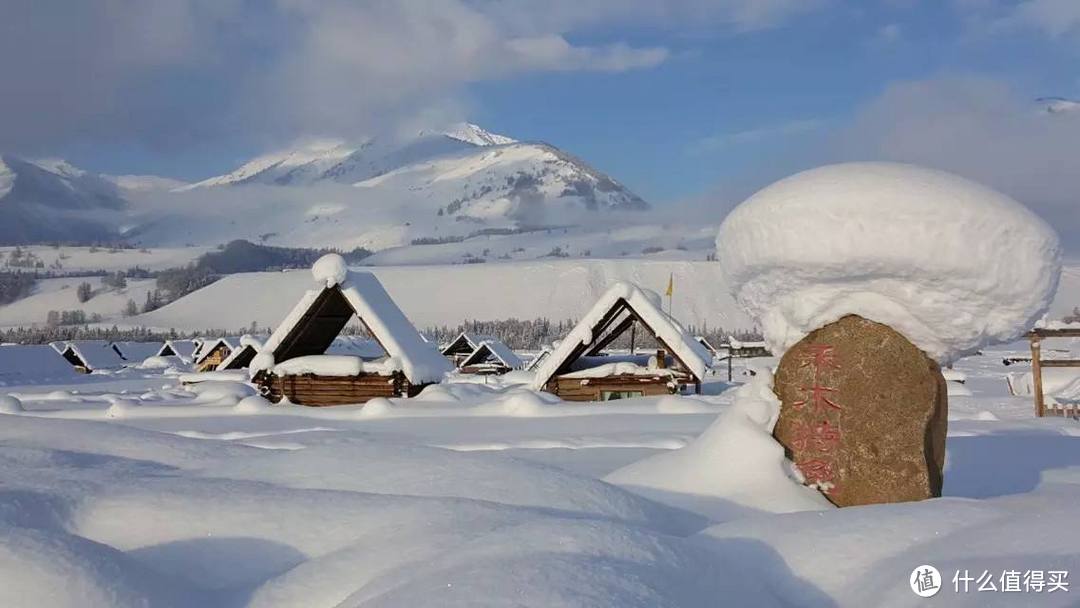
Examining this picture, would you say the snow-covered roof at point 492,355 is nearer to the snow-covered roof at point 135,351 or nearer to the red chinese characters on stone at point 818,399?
the snow-covered roof at point 135,351

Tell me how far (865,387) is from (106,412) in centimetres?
1358

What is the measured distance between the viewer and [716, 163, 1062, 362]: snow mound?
16.6ft

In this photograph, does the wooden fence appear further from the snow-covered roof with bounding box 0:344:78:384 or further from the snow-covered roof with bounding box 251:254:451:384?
the snow-covered roof with bounding box 0:344:78:384

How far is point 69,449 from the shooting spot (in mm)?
5203

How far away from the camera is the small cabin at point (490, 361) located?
3988 cm

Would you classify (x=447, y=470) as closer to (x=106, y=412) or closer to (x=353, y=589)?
(x=353, y=589)

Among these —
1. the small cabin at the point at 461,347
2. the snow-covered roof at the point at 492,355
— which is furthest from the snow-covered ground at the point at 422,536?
the small cabin at the point at 461,347

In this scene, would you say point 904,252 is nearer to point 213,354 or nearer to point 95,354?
point 213,354

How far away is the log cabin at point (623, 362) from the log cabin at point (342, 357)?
2.68 metres

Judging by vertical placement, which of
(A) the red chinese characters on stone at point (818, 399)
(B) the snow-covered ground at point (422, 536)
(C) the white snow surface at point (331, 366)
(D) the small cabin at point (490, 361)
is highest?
(A) the red chinese characters on stone at point (818, 399)

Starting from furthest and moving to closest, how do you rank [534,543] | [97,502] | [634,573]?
[97,502]
[534,543]
[634,573]

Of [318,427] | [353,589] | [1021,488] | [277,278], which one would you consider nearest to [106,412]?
[318,427]

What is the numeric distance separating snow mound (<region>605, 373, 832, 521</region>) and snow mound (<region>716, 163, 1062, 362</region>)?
875mm

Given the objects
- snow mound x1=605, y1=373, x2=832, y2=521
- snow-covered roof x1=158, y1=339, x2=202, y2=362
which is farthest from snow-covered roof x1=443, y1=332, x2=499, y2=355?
snow mound x1=605, y1=373, x2=832, y2=521
